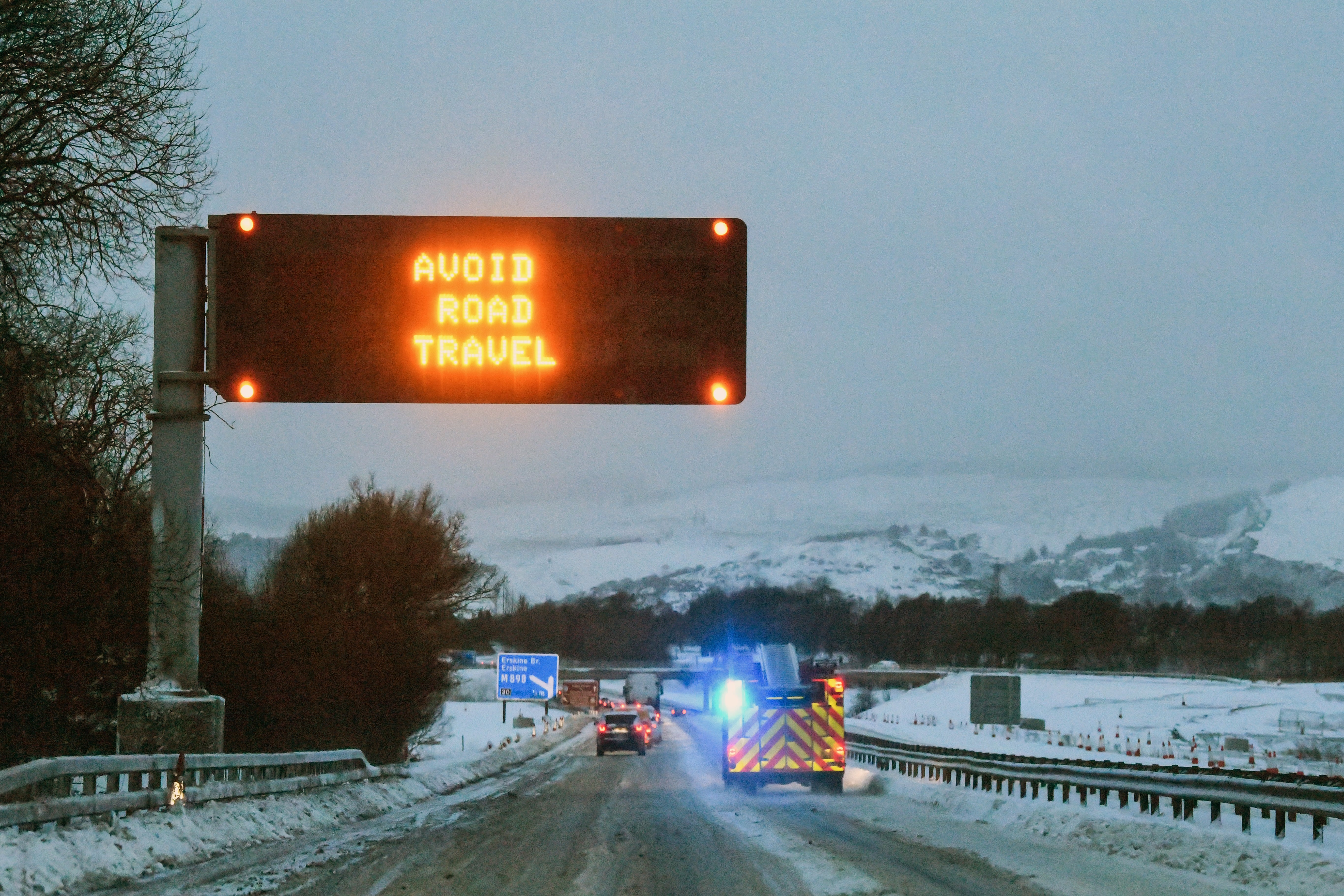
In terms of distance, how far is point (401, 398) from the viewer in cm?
1486

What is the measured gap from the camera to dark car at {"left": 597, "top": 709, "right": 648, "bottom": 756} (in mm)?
51219

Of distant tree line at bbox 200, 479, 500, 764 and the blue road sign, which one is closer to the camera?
distant tree line at bbox 200, 479, 500, 764

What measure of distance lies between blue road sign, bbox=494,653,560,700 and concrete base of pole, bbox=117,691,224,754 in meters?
47.3

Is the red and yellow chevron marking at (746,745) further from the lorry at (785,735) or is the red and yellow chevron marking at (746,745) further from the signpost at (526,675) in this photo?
the signpost at (526,675)

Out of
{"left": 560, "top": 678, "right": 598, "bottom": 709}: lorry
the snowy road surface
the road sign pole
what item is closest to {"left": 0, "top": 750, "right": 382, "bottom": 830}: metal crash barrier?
the road sign pole

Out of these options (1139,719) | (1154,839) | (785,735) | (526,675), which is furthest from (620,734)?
(1139,719)

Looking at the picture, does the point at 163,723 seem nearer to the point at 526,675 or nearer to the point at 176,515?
the point at 176,515

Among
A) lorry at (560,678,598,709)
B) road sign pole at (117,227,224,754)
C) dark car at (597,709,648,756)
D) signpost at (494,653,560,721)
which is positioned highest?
road sign pole at (117,227,224,754)

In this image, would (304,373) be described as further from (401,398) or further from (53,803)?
(53,803)

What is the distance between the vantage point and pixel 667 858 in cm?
1554

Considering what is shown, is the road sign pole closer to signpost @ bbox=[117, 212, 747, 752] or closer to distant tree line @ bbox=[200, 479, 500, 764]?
signpost @ bbox=[117, 212, 747, 752]

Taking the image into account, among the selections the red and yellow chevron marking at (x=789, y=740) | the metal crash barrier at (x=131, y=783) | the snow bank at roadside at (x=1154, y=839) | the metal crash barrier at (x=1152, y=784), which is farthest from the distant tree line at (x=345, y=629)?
the metal crash barrier at (x=1152, y=784)

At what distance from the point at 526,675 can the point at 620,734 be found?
47.0 feet

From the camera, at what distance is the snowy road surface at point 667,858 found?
42.0ft
